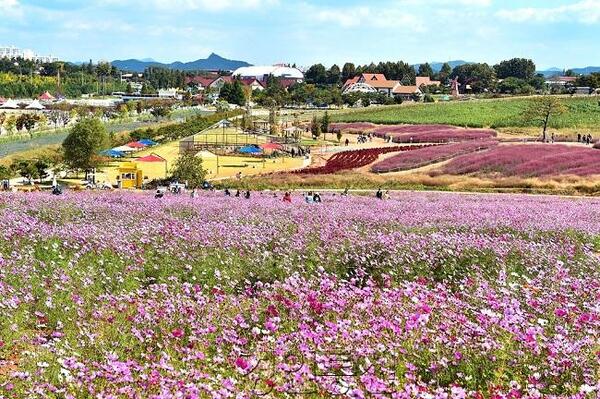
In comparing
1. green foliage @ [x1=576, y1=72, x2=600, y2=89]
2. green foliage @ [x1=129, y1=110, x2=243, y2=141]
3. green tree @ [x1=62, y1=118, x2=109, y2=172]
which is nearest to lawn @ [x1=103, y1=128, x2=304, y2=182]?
green tree @ [x1=62, y1=118, x2=109, y2=172]

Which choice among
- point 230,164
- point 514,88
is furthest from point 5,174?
point 514,88

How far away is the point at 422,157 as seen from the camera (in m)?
61.0

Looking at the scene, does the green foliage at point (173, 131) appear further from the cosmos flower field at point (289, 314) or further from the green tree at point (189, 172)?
the cosmos flower field at point (289, 314)

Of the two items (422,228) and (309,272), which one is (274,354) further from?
(422,228)

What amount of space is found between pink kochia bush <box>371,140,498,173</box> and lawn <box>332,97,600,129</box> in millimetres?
37913

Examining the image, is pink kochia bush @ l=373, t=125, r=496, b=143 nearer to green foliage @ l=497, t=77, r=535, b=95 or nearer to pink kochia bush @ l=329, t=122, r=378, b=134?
pink kochia bush @ l=329, t=122, r=378, b=134

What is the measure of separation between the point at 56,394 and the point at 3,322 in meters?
3.11

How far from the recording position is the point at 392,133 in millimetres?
103375

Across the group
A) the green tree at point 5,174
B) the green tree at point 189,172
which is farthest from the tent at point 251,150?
the green tree at point 189,172

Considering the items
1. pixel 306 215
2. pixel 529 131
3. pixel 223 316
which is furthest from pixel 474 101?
pixel 223 316

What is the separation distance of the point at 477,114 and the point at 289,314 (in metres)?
125

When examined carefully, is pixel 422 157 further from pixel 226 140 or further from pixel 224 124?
pixel 224 124

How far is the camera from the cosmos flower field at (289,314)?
237 inches

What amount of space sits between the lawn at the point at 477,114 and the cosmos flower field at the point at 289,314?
92661mm
